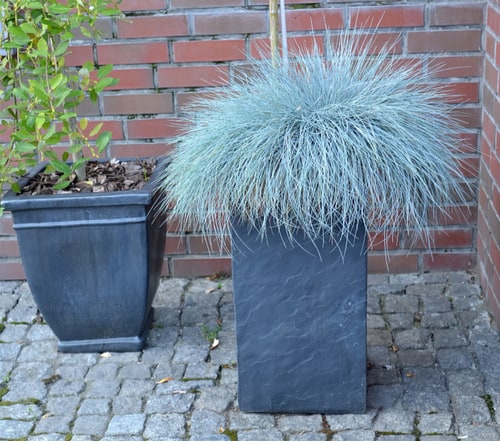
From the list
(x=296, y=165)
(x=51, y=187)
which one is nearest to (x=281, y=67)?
(x=296, y=165)

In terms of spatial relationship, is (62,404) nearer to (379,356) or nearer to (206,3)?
(379,356)

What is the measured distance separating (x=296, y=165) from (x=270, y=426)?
0.88 m

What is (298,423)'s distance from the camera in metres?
2.75

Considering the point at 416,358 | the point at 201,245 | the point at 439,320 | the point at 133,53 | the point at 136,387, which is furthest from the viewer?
the point at 201,245

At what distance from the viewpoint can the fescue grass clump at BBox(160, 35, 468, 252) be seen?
96.8 inches

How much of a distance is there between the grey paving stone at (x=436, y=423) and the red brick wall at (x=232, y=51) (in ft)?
3.36

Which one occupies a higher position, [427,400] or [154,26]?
[154,26]

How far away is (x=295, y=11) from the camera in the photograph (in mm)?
3529

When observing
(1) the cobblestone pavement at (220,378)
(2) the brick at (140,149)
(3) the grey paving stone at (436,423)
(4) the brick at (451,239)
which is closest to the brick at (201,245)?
(1) the cobblestone pavement at (220,378)

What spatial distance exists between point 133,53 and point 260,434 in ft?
5.76

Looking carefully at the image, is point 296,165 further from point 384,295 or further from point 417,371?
point 384,295

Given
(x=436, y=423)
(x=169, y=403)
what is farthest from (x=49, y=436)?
(x=436, y=423)

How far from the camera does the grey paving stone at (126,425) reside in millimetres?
2740

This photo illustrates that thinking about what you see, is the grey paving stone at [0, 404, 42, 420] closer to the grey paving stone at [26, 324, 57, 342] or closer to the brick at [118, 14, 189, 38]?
the grey paving stone at [26, 324, 57, 342]
